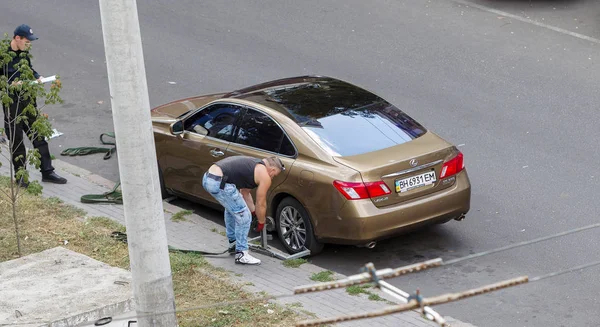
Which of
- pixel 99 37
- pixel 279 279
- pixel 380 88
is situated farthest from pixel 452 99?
pixel 99 37

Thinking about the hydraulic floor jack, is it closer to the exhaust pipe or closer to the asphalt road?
the asphalt road

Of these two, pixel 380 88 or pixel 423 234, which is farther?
pixel 380 88

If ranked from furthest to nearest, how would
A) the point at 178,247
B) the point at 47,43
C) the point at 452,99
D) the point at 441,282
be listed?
the point at 47,43 → the point at 452,99 → the point at 178,247 → the point at 441,282

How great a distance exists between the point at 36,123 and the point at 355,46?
291 inches

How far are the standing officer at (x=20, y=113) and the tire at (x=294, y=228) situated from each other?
8.57 feet

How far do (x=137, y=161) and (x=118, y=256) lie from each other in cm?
290

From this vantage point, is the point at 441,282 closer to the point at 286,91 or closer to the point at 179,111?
the point at 286,91

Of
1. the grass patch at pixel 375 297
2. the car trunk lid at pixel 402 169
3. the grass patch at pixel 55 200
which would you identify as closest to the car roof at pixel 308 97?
the car trunk lid at pixel 402 169

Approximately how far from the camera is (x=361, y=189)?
9688 millimetres

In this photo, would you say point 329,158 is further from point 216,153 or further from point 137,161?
point 137,161

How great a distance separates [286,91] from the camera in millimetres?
11328

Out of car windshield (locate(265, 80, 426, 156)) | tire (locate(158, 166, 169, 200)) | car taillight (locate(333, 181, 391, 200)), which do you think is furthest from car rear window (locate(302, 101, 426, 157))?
tire (locate(158, 166, 169, 200))

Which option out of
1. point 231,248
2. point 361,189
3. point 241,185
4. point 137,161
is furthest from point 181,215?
point 137,161

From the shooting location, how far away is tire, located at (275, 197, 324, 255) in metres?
10.2
